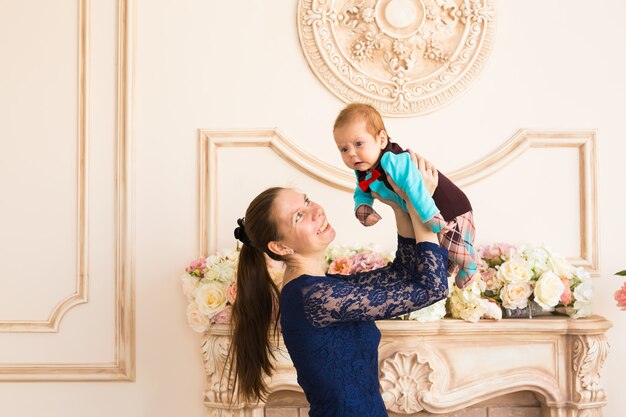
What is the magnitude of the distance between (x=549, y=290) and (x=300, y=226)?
1.19 m

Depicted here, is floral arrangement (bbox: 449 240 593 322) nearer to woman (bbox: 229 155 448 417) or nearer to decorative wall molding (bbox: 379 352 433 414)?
decorative wall molding (bbox: 379 352 433 414)

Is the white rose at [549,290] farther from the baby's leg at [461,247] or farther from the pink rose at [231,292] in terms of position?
the pink rose at [231,292]

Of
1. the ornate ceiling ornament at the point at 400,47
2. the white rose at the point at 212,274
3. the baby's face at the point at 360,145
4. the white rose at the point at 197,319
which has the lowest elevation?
the white rose at the point at 197,319

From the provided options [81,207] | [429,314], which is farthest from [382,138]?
[81,207]

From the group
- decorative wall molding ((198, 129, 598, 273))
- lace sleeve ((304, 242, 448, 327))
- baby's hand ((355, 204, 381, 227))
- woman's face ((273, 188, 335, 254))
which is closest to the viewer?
lace sleeve ((304, 242, 448, 327))

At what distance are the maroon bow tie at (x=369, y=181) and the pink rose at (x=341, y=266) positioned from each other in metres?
0.70

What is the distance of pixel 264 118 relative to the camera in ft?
9.89

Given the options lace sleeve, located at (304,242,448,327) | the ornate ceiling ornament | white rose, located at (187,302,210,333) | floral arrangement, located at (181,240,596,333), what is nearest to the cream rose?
floral arrangement, located at (181,240,596,333)

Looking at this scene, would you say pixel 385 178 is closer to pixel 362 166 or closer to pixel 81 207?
pixel 362 166

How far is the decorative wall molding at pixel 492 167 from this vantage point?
9.70 ft

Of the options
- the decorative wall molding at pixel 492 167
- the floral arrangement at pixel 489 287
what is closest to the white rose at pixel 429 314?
the floral arrangement at pixel 489 287

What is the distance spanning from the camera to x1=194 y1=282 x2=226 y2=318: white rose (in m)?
2.64

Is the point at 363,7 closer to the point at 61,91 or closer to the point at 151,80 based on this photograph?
the point at 151,80

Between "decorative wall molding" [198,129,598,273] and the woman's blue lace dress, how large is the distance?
3.80 ft
